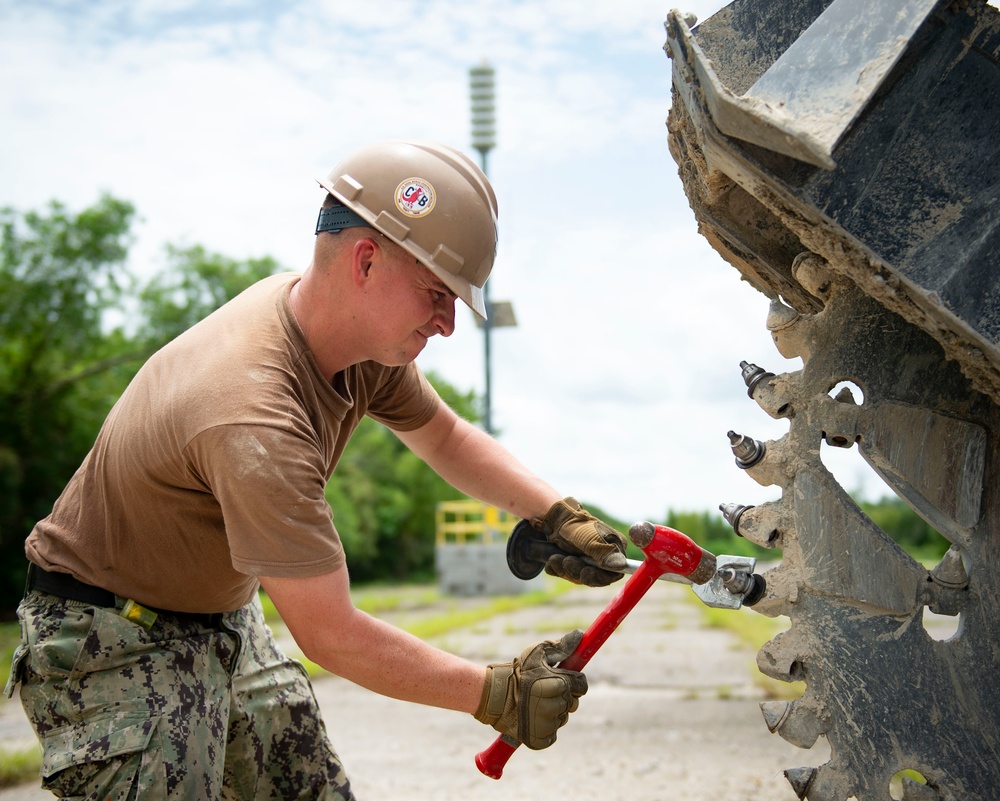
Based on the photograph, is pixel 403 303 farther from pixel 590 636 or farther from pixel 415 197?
pixel 590 636

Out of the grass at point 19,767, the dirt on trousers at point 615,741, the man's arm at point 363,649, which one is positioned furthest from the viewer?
the grass at point 19,767

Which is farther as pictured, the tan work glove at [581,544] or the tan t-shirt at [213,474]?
the tan work glove at [581,544]

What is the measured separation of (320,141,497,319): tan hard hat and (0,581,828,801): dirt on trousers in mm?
2082

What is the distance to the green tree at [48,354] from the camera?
37.5 ft

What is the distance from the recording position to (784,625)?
6883 mm

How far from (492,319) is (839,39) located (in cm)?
1074

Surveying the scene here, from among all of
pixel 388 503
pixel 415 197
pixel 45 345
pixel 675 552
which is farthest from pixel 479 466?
pixel 388 503

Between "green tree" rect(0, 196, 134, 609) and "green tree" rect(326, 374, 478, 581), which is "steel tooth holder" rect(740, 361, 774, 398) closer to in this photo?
"green tree" rect(0, 196, 134, 609)

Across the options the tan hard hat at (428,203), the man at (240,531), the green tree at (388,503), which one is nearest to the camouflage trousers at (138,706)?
the man at (240,531)

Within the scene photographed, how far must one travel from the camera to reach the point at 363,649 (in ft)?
5.98

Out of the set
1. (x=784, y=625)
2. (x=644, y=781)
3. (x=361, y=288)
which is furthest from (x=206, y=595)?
(x=784, y=625)

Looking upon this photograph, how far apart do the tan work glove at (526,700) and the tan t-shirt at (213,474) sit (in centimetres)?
44

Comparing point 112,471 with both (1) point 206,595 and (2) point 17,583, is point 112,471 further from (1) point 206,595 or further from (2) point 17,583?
(2) point 17,583

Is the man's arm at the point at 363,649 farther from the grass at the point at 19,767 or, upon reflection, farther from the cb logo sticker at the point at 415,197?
the grass at the point at 19,767
